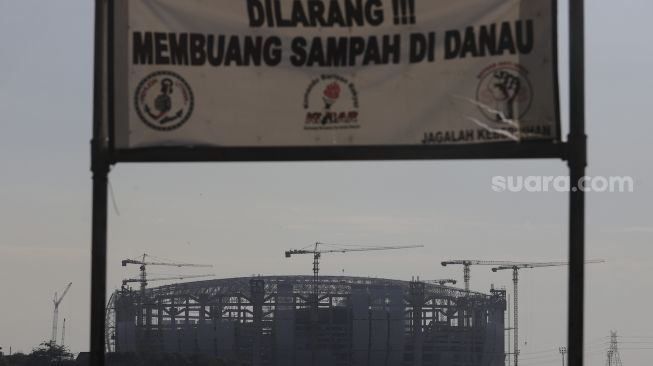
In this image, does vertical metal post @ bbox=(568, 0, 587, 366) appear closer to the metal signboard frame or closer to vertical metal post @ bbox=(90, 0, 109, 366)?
the metal signboard frame

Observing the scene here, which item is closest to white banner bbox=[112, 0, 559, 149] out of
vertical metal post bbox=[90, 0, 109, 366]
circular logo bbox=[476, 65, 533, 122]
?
circular logo bbox=[476, 65, 533, 122]

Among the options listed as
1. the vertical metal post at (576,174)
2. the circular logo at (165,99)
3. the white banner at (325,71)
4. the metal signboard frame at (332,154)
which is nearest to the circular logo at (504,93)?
the white banner at (325,71)

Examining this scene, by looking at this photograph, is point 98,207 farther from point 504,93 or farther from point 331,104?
point 504,93

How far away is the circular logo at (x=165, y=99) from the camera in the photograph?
10.5 meters

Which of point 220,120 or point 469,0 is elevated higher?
point 469,0

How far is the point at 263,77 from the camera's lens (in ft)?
34.7

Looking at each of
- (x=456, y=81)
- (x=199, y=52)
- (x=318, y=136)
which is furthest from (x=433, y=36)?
(x=199, y=52)

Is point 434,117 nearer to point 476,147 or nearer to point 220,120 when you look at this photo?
point 476,147

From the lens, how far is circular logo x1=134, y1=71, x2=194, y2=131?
34.6ft

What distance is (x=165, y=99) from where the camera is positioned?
10.6 metres

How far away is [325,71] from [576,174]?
209cm

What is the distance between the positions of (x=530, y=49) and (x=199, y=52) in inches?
101

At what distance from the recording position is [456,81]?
10352 millimetres

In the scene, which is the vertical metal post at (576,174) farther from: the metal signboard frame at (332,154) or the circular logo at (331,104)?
the circular logo at (331,104)
